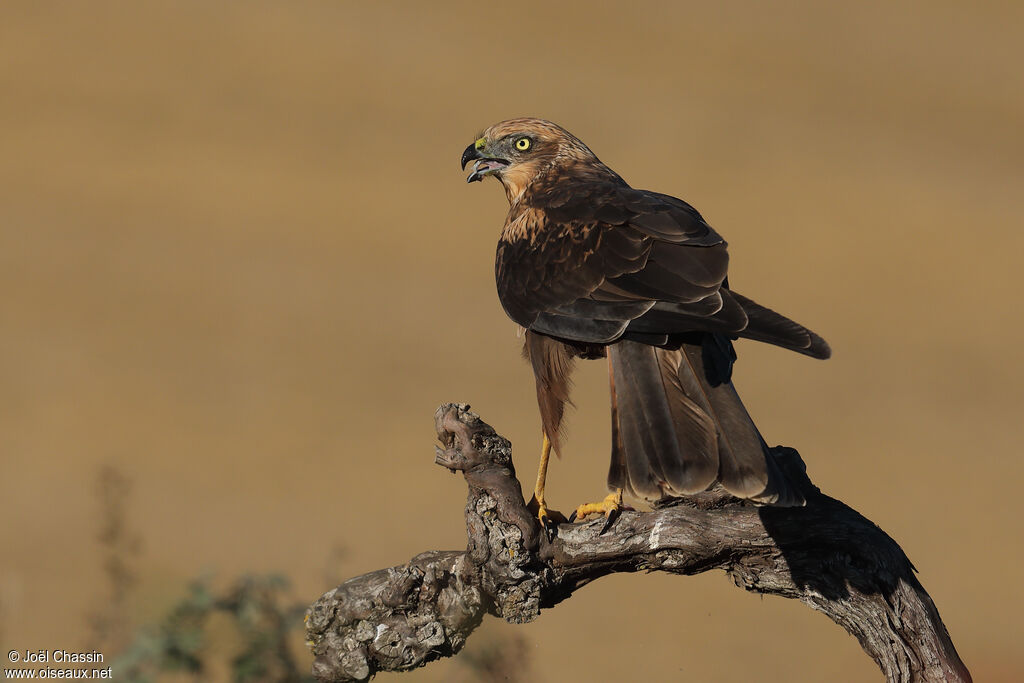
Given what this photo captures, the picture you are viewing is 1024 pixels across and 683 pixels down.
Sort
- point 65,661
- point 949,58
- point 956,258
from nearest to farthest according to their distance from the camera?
point 65,661 → point 956,258 → point 949,58

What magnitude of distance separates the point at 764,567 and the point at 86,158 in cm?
1871

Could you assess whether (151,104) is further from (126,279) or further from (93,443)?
(93,443)

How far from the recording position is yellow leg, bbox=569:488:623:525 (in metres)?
5.48

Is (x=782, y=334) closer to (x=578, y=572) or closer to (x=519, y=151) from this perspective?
(x=578, y=572)

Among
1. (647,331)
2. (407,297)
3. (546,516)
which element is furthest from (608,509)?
(407,297)

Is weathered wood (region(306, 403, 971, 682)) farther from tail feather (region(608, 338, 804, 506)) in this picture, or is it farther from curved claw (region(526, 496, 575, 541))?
tail feather (region(608, 338, 804, 506))

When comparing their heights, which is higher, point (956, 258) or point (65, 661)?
point (956, 258)

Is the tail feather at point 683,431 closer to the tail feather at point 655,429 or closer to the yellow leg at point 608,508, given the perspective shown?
the tail feather at point 655,429

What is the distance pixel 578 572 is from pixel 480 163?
280 cm

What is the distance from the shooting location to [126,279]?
1747 centimetres

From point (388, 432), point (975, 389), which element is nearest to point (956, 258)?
point (975, 389)

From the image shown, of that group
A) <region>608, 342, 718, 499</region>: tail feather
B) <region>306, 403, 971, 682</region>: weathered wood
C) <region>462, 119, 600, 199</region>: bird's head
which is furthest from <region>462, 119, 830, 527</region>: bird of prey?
<region>462, 119, 600, 199</region>: bird's head

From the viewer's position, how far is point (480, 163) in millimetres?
7215

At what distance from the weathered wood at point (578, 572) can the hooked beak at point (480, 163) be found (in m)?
2.18
